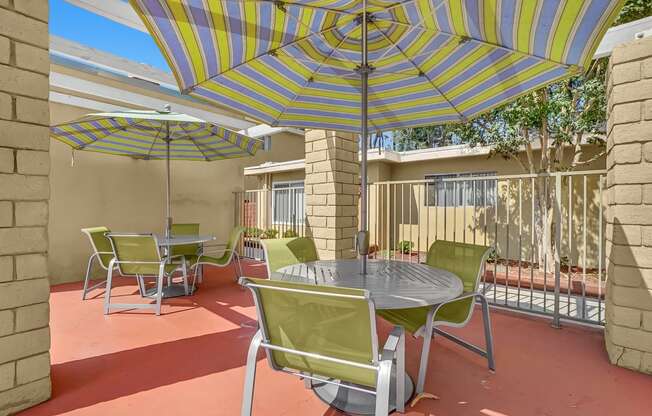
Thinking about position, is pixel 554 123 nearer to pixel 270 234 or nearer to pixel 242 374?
pixel 270 234

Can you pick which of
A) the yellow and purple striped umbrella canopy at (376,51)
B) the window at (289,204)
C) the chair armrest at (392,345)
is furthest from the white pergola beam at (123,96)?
the chair armrest at (392,345)

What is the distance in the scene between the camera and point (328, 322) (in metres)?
1.46

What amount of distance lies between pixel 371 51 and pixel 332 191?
1839 millimetres

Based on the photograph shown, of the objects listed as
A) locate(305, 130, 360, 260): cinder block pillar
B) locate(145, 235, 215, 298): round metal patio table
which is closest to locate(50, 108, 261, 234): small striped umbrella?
locate(145, 235, 215, 298): round metal patio table

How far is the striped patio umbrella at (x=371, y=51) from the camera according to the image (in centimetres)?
175

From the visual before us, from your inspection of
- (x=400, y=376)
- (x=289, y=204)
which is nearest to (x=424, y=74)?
(x=400, y=376)

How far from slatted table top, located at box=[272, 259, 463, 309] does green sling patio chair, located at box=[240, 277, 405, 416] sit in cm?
16

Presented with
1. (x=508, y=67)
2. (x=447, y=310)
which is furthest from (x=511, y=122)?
(x=447, y=310)

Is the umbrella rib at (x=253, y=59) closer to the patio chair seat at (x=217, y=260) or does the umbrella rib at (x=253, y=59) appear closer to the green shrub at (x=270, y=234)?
the patio chair seat at (x=217, y=260)

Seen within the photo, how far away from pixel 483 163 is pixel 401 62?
7.27m

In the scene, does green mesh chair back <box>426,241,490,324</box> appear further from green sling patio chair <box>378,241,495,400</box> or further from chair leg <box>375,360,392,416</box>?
chair leg <box>375,360,392,416</box>

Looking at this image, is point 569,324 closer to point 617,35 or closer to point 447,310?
point 447,310

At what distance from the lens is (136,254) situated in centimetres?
378

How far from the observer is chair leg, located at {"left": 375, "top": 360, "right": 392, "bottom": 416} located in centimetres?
129
